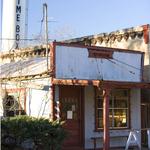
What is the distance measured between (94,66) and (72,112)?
7.32 feet

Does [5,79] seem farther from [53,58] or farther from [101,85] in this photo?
[101,85]

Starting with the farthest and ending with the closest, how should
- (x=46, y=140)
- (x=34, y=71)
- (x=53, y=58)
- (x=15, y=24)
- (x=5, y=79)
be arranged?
1. (x=15, y=24)
2. (x=5, y=79)
3. (x=34, y=71)
4. (x=53, y=58)
5. (x=46, y=140)

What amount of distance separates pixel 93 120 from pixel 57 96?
80.5 inches

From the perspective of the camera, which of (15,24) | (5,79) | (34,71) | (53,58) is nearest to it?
(53,58)

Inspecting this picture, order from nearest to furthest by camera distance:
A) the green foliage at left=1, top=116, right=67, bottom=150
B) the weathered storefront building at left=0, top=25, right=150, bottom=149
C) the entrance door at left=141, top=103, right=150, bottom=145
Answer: the green foliage at left=1, top=116, right=67, bottom=150 < the weathered storefront building at left=0, top=25, right=150, bottom=149 < the entrance door at left=141, top=103, right=150, bottom=145

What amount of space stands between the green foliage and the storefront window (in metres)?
3.60

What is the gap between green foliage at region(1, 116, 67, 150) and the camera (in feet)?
55.5

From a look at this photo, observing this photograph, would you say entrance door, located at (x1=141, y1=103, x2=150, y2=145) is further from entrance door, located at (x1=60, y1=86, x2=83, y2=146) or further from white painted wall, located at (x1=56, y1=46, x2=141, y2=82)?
entrance door, located at (x1=60, y1=86, x2=83, y2=146)

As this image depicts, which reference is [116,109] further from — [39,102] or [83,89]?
[39,102]

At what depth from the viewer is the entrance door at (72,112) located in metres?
20.2

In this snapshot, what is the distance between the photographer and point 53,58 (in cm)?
1970

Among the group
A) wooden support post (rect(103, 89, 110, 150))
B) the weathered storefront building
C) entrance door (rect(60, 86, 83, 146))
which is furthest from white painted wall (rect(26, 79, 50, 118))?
wooden support post (rect(103, 89, 110, 150))

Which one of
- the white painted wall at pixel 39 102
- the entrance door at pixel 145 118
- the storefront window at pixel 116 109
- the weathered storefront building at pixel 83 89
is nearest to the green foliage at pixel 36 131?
the weathered storefront building at pixel 83 89

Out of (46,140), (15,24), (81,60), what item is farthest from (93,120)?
(15,24)
